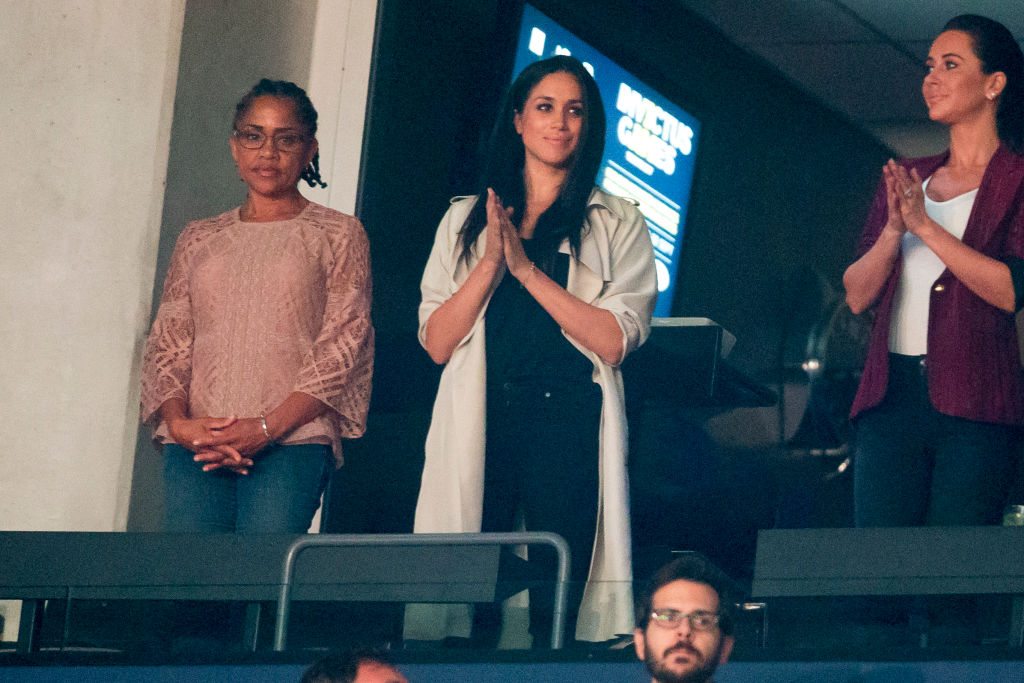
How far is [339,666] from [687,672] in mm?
503

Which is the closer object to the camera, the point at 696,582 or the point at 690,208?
the point at 696,582

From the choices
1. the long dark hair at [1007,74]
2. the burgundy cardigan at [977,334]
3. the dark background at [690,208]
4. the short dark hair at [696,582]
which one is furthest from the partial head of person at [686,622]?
the long dark hair at [1007,74]

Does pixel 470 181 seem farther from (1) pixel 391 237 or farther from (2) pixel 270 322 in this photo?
(2) pixel 270 322

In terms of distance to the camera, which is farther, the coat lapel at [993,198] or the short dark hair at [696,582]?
the coat lapel at [993,198]

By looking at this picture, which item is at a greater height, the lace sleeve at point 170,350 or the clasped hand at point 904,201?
the clasped hand at point 904,201

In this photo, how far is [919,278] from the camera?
116 inches

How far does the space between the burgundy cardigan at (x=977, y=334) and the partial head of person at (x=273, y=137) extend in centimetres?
119

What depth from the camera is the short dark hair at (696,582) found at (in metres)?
2.31

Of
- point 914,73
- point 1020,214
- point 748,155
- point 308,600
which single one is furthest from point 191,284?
point 914,73

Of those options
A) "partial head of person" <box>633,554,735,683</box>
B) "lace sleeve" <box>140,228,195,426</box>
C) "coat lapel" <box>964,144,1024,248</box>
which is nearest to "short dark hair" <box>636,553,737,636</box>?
"partial head of person" <box>633,554,735,683</box>

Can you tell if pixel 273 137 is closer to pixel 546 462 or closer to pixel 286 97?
pixel 286 97

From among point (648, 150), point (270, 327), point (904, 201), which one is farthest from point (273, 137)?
point (648, 150)

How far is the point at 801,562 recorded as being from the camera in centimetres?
250

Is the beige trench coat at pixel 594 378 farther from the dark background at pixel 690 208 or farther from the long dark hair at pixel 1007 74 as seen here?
the long dark hair at pixel 1007 74
